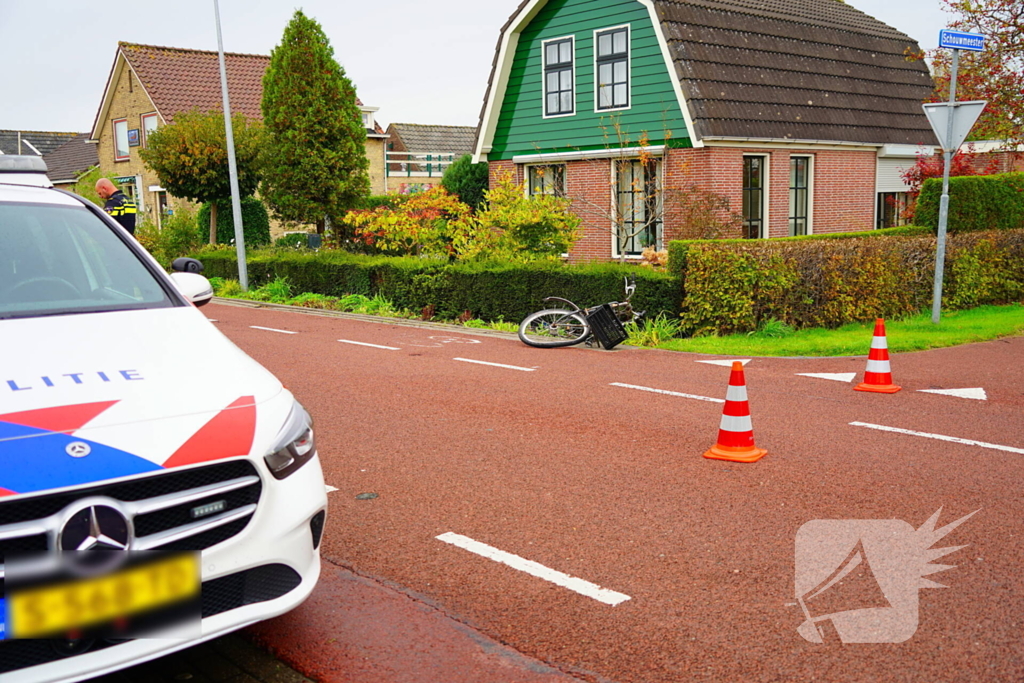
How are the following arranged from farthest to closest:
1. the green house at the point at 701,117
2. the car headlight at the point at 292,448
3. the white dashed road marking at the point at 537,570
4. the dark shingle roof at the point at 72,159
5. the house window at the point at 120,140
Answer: the dark shingle roof at the point at 72,159, the house window at the point at 120,140, the green house at the point at 701,117, the white dashed road marking at the point at 537,570, the car headlight at the point at 292,448

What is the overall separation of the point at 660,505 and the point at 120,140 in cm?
4078

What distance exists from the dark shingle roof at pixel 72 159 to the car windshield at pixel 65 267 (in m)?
44.4

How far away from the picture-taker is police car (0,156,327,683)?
296cm

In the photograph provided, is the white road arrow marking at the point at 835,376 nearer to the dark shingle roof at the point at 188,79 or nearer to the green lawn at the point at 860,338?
the green lawn at the point at 860,338

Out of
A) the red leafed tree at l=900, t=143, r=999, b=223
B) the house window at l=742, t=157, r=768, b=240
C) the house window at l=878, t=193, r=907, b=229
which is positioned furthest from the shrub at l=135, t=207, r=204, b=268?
the red leafed tree at l=900, t=143, r=999, b=223

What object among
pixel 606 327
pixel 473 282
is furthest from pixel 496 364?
pixel 473 282

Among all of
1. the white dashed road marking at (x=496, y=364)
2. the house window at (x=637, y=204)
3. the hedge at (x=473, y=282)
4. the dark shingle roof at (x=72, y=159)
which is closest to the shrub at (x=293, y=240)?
the hedge at (x=473, y=282)

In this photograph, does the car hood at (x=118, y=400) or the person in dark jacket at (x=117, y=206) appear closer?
the car hood at (x=118, y=400)

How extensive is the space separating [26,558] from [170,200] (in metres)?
38.2

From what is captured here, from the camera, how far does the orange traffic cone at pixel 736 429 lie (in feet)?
22.2

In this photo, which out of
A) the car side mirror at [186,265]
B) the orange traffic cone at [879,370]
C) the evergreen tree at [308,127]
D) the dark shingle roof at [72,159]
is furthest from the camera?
the dark shingle roof at [72,159]

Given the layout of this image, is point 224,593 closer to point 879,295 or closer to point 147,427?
point 147,427

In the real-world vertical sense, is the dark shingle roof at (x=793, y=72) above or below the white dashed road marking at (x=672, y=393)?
above

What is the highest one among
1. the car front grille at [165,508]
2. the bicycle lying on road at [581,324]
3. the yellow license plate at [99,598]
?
the car front grille at [165,508]
